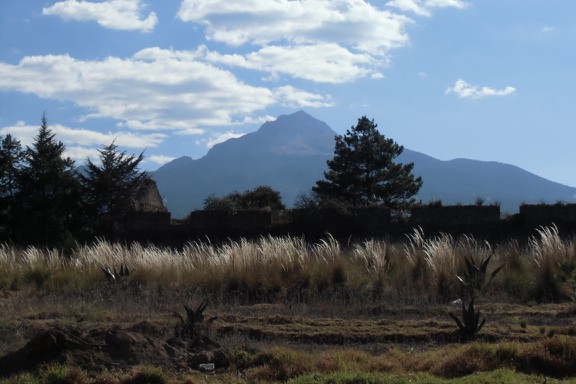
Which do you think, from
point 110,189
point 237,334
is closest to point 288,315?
point 237,334

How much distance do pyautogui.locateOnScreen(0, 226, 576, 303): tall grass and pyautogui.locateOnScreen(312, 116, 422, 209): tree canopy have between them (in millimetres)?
22536

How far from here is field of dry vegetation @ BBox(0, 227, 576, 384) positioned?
8156 millimetres

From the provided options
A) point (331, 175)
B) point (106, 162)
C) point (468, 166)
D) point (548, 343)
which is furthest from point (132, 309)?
point (468, 166)

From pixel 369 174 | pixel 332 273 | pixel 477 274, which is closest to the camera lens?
pixel 477 274

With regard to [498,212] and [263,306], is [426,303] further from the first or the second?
[498,212]

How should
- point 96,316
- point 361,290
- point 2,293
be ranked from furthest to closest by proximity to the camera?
point 2,293 → point 361,290 → point 96,316

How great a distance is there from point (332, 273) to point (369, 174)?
86.0 feet

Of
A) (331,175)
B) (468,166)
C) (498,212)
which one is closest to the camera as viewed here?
(498,212)

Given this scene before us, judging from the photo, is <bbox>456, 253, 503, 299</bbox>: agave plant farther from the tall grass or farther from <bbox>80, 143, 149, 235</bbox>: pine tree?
<bbox>80, 143, 149, 235</bbox>: pine tree

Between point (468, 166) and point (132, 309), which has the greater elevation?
point (468, 166)

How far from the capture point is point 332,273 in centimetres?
1513

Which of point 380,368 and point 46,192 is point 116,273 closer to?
point 380,368

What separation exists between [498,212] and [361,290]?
1063 cm

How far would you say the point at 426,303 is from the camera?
516 inches
